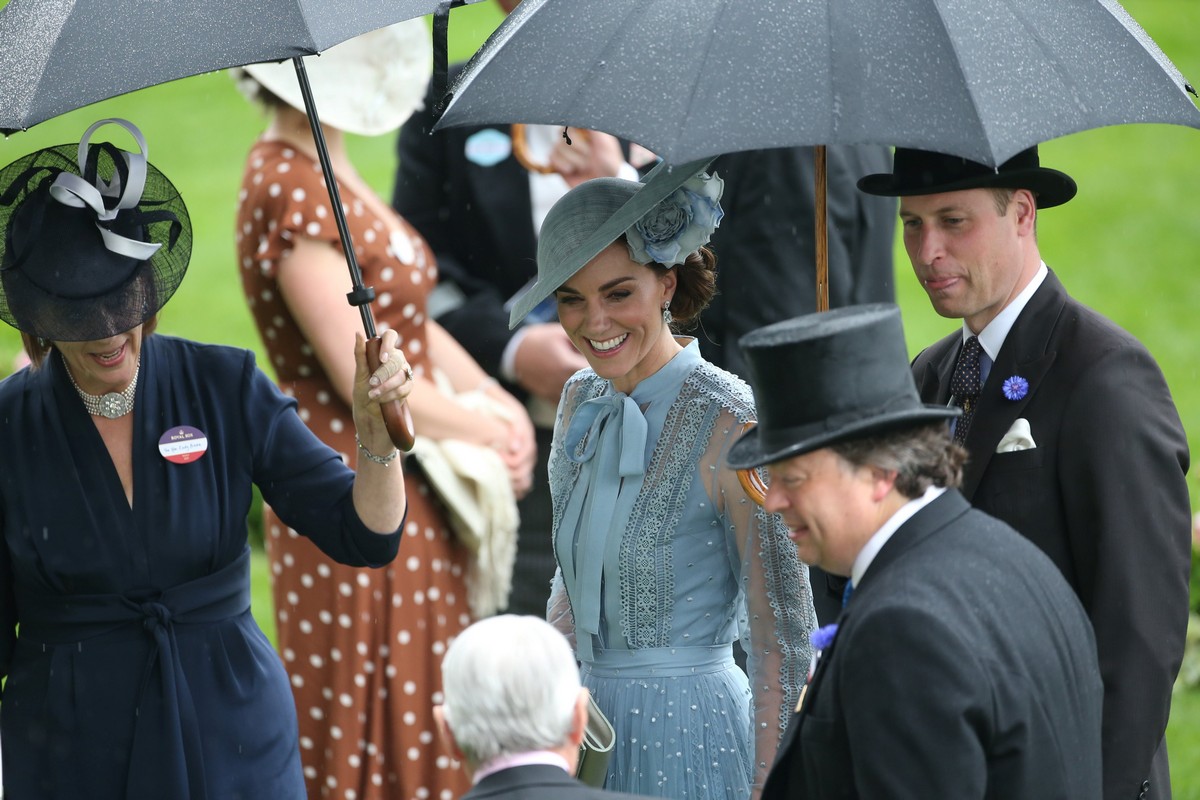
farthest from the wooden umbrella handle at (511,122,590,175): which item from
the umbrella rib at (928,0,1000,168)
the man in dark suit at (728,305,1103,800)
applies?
the man in dark suit at (728,305,1103,800)

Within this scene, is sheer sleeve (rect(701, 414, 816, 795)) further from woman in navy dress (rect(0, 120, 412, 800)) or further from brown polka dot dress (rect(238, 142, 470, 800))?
brown polka dot dress (rect(238, 142, 470, 800))

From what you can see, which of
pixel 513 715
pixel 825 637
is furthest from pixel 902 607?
pixel 513 715

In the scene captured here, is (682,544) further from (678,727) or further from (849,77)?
(849,77)

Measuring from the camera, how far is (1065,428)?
3.16 metres

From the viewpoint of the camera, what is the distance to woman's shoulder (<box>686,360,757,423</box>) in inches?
138

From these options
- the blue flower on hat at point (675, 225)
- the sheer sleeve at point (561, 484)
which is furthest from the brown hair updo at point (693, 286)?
the sheer sleeve at point (561, 484)

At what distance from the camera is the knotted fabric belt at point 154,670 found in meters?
3.51

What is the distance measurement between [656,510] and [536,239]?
236 centimetres

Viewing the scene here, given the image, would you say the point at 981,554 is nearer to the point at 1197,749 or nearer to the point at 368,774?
the point at 368,774

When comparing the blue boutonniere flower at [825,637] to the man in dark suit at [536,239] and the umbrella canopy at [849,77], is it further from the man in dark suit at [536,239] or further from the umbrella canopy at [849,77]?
the man in dark suit at [536,239]

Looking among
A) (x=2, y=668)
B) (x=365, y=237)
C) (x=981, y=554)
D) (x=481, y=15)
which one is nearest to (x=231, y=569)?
(x=2, y=668)

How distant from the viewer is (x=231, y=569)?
366 centimetres

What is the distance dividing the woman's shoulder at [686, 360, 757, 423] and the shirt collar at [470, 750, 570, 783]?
44.5 inches

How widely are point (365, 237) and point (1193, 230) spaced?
12121 mm
